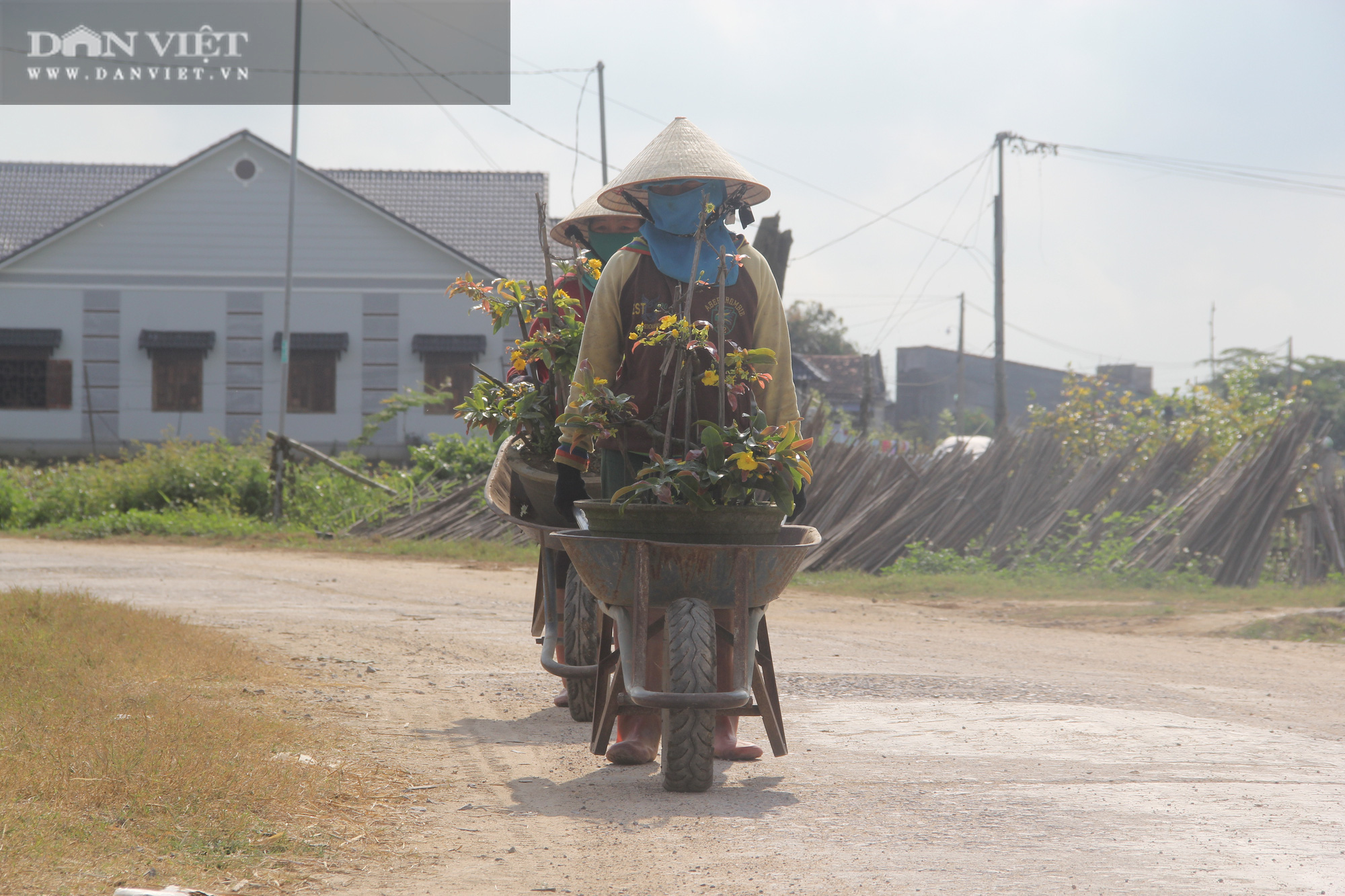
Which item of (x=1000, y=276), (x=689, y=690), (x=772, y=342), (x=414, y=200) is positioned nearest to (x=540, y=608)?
(x=772, y=342)

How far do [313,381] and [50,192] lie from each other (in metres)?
10.9

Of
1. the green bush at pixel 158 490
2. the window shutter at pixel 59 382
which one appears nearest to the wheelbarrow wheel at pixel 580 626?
the green bush at pixel 158 490

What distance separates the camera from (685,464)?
3648 mm

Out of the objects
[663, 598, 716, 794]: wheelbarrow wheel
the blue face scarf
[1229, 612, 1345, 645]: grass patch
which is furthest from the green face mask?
[1229, 612, 1345, 645]: grass patch

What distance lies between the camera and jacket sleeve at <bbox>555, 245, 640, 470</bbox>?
4.10m

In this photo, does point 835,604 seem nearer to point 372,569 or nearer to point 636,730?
point 372,569

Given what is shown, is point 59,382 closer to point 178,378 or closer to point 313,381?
point 178,378

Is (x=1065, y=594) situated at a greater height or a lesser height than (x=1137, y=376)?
lesser

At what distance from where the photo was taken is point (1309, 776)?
149 inches

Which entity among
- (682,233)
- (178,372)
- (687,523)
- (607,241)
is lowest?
(687,523)

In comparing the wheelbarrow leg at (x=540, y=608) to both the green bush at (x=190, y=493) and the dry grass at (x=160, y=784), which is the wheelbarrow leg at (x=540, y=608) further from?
the green bush at (x=190, y=493)

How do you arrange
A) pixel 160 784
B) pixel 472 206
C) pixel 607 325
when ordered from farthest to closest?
pixel 472 206, pixel 607 325, pixel 160 784

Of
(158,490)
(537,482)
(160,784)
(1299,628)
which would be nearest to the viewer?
(160,784)

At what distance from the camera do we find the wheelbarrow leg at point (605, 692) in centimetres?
390
